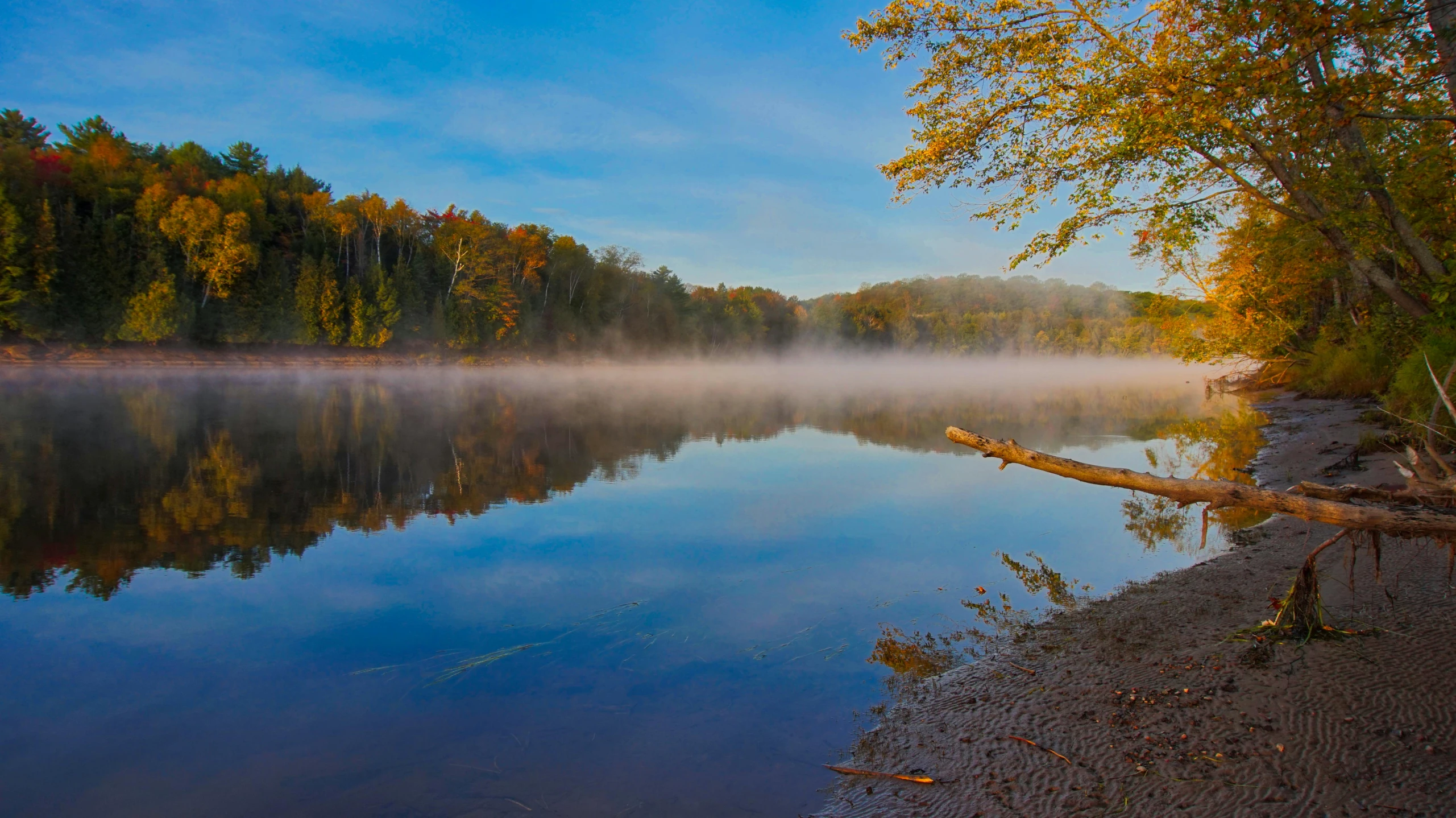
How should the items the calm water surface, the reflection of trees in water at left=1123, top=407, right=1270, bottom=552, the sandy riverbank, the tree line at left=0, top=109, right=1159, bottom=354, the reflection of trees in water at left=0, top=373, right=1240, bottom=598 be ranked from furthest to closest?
the tree line at left=0, top=109, right=1159, bottom=354, the reflection of trees in water at left=1123, top=407, right=1270, bottom=552, the reflection of trees in water at left=0, top=373, right=1240, bottom=598, the calm water surface, the sandy riverbank

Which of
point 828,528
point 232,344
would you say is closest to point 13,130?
point 232,344

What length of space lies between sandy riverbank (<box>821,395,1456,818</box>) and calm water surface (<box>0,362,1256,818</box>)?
524 millimetres

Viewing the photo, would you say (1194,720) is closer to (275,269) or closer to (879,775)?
(879,775)

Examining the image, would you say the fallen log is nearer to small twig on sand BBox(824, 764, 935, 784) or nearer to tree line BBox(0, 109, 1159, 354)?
small twig on sand BBox(824, 764, 935, 784)

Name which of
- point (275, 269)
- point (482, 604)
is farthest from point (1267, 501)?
point (275, 269)

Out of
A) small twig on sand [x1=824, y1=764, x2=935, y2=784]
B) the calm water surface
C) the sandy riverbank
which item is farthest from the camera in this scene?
the calm water surface

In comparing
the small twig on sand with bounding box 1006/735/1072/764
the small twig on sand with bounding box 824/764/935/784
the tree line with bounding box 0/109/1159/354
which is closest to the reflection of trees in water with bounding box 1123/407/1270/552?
the small twig on sand with bounding box 1006/735/1072/764

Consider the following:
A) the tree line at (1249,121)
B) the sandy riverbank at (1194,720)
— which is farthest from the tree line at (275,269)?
the sandy riverbank at (1194,720)

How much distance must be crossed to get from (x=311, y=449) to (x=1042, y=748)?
14.7 m

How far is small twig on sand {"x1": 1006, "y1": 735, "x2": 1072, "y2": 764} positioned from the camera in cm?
328

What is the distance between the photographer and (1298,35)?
608 cm

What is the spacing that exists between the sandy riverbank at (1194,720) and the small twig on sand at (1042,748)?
0.02 metres

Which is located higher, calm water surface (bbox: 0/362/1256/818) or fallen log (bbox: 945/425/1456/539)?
fallen log (bbox: 945/425/1456/539)

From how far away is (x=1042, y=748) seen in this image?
341cm
